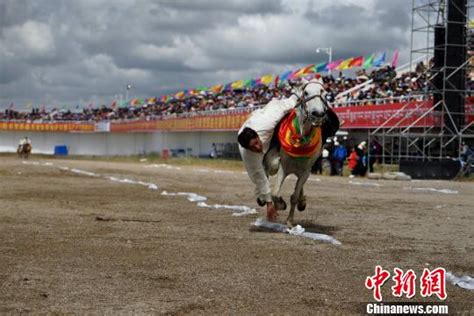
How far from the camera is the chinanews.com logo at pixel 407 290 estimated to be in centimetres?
546

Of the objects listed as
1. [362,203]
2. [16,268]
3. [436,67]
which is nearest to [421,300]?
[16,268]

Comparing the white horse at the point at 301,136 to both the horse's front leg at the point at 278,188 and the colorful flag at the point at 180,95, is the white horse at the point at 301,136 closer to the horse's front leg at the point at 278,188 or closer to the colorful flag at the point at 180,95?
the horse's front leg at the point at 278,188

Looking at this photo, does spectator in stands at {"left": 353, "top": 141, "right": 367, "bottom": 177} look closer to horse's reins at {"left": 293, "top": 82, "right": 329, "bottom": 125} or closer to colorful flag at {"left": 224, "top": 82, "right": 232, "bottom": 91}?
horse's reins at {"left": 293, "top": 82, "right": 329, "bottom": 125}

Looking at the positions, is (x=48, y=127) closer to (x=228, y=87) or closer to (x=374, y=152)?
(x=228, y=87)

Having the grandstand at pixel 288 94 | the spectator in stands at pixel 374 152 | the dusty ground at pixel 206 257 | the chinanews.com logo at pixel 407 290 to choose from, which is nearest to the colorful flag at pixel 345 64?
the grandstand at pixel 288 94

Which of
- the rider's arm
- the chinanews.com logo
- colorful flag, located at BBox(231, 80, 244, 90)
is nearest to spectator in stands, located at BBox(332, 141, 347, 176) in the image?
the rider's arm

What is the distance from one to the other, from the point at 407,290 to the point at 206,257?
8.50 feet

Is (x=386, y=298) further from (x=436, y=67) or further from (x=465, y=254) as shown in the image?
(x=436, y=67)

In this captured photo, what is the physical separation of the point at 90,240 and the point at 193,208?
196 inches

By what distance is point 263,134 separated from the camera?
10477 millimetres

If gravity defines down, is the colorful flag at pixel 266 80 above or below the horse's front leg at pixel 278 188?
above

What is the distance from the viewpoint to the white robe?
1048cm

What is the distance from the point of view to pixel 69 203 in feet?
48.6

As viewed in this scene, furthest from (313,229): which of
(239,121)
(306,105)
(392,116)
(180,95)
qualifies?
(180,95)
